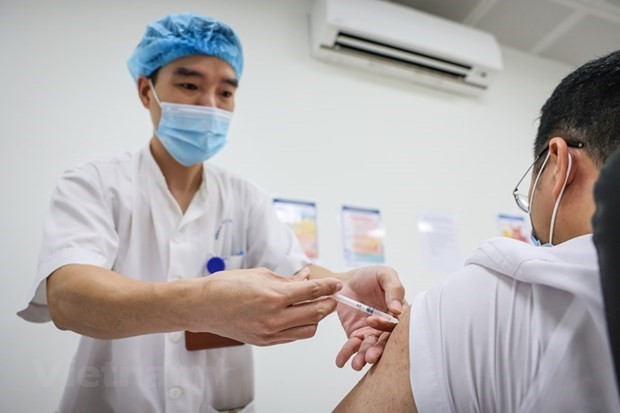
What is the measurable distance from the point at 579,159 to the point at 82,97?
5.52 ft

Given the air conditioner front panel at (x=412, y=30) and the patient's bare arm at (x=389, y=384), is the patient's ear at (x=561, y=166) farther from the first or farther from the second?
the air conditioner front panel at (x=412, y=30)

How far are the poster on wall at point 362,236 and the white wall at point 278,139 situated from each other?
0.16 feet

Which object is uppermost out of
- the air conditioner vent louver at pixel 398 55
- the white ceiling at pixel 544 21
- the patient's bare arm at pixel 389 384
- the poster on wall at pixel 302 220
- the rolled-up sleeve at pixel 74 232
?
the white ceiling at pixel 544 21

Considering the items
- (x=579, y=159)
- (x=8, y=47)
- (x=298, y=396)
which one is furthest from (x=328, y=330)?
(x=8, y=47)

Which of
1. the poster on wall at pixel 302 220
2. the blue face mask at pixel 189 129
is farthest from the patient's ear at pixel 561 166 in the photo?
the poster on wall at pixel 302 220

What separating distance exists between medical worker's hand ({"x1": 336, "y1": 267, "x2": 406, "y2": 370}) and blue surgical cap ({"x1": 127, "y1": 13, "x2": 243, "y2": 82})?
0.78 m

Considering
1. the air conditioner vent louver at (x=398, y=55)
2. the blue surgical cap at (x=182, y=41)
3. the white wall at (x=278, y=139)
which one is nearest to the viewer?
the blue surgical cap at (x=182, y=41)

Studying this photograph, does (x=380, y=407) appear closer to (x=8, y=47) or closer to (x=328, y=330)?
(x=328, y=330)

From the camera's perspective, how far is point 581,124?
2.40 ft

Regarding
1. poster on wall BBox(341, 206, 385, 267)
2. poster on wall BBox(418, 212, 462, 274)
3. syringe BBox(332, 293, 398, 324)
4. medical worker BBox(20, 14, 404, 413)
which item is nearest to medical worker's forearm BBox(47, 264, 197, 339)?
medical worker BBox(20, 14, 404, 413)

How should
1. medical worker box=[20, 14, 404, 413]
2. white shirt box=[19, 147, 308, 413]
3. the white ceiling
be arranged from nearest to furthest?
medical worker box=[20, 14, 404, 413]
white shirt box=[19, 147, 308, 413]
the white ceiling

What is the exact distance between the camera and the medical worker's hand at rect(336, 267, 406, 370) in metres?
0.76

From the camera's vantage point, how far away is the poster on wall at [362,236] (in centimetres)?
185

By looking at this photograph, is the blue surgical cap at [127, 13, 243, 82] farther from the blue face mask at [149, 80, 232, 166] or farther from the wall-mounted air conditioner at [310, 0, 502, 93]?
the wall-mounted air conditioner at [310, 0, 502, 93]
